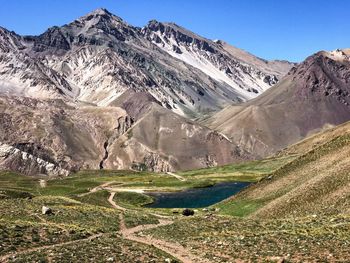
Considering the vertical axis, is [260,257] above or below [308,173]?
below

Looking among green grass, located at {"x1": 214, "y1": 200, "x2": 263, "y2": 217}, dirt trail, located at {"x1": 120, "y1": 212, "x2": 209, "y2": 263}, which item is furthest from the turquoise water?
dirt trail, located at {"x1": 120, "y1": 212, "x2": 209, "y2": 263}

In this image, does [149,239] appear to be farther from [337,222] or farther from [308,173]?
[308,173]

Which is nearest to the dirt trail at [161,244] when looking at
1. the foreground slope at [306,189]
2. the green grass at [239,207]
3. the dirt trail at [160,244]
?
the dirt trail at [160,244]

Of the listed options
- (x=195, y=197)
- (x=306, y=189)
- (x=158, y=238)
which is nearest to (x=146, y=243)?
(x=158, y=238)

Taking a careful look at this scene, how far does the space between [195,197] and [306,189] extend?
89.0 metres

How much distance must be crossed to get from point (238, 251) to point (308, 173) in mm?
37869

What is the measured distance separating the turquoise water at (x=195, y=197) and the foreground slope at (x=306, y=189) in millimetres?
49333

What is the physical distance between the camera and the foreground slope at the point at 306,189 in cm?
5525

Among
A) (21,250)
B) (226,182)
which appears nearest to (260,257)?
(21,250)

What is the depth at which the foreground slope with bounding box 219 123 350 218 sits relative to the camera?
181ft

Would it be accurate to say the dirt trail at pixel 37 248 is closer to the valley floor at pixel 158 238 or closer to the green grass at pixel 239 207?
the valley floor at pixel 158 238

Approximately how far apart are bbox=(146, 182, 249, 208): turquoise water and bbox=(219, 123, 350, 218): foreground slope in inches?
1942

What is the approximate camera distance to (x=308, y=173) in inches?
2756

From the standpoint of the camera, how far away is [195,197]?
488 ft
